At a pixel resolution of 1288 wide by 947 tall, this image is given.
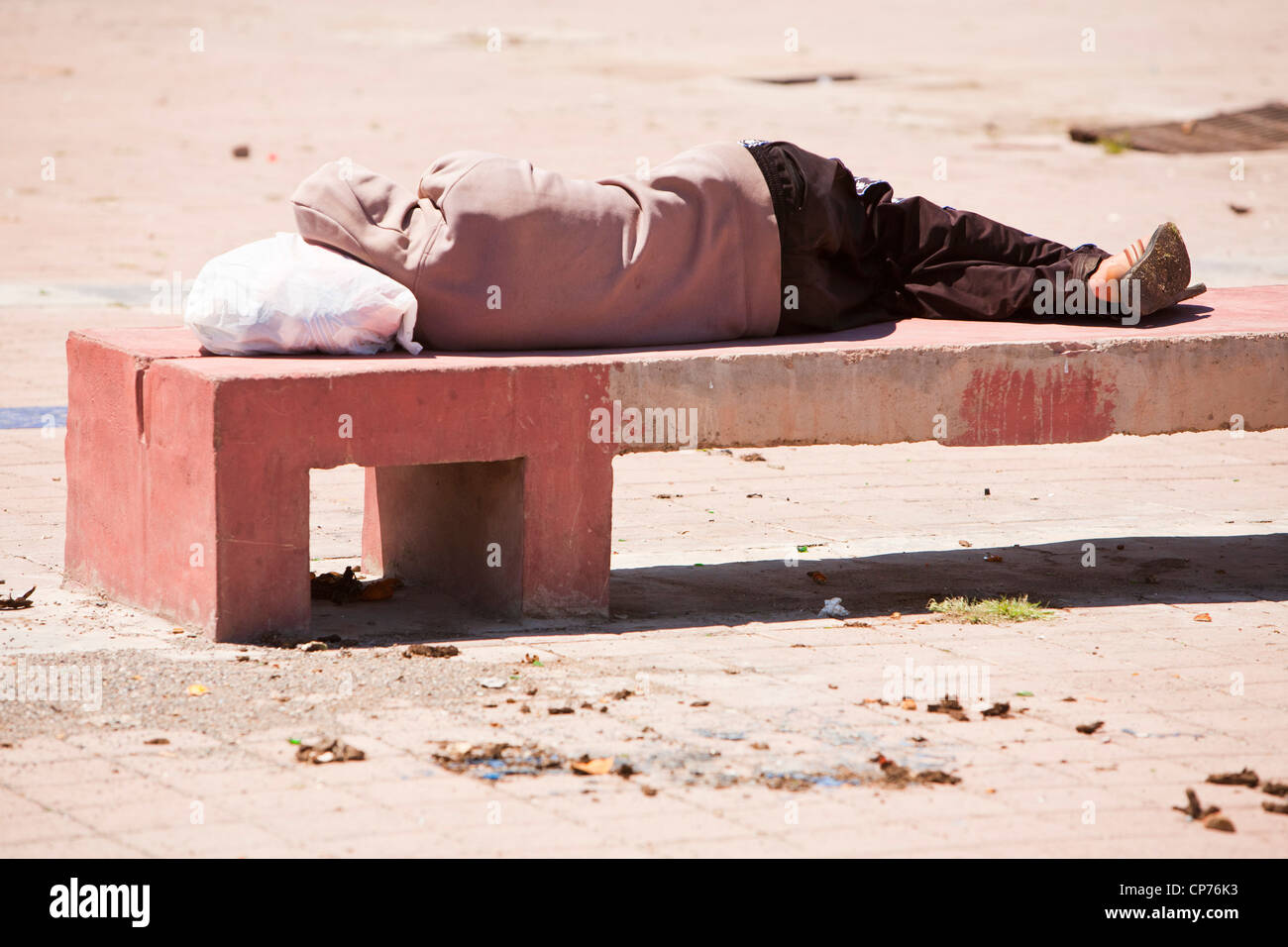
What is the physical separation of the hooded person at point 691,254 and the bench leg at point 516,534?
43cm

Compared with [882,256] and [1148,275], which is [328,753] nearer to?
[882,256]

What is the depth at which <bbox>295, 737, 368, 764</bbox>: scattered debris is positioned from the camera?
3691 mm

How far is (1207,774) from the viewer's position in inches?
146

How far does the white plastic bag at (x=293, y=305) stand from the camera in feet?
15.1

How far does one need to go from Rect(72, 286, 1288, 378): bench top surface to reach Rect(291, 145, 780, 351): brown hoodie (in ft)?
0.31

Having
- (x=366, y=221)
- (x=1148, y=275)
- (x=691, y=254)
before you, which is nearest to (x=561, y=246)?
(x=691, y=254)

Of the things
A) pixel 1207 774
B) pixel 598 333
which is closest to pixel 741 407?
pixel 598 333

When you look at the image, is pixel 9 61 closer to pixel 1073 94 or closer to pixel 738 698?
pixel 1073 94

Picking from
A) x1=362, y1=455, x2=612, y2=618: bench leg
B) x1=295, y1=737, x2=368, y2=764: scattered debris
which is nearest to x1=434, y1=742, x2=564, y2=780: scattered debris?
x1=295, y1=737, x2=368, y2=764: scattered debris

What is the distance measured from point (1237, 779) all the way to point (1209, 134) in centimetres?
1620

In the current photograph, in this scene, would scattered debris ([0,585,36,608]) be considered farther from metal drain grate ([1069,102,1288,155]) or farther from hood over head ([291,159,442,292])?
metal drain grate ([1069,102,1288,155])

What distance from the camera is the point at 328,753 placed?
3.72 meters

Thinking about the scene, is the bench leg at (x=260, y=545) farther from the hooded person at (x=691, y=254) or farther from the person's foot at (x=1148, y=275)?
the person's foot at (x=1148, y=275)

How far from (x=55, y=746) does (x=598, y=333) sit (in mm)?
1993
